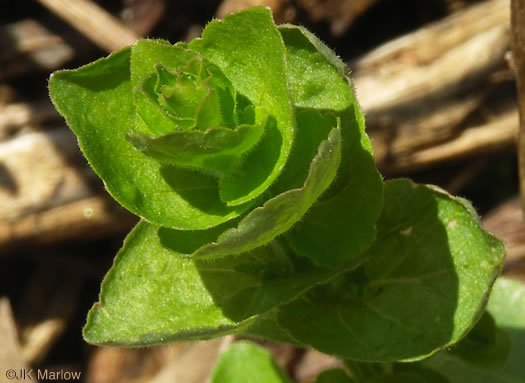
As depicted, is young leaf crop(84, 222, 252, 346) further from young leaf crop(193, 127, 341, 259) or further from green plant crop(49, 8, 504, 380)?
young leaf crop(193, 127, 341, 259)

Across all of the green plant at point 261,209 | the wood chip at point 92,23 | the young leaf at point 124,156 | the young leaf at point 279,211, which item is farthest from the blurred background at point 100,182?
the young leaf at point 279,211

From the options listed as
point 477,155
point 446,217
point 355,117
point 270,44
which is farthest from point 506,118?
point 270,44

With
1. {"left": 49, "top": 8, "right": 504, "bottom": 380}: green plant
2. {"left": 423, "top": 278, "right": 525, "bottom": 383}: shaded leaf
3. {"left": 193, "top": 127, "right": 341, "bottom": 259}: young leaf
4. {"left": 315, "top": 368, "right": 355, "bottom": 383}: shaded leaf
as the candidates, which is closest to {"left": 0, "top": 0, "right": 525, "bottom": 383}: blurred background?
{"left": 423, "top": 278, "right": 525, "bottom": 383}: shaded leaf

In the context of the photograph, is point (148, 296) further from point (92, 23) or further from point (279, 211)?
point (92, 23)

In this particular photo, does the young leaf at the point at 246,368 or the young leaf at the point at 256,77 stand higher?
the young leaf at the point at 256,77

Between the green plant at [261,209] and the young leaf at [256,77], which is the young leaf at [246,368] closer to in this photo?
the green plant at [261,209]

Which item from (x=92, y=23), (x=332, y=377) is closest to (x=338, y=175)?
(x=332, y=377)
